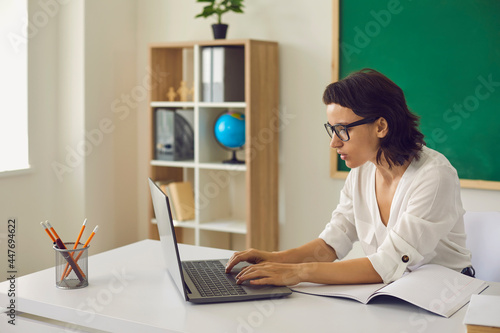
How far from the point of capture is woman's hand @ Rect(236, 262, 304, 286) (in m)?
1.50

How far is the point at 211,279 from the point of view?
62.0 inches

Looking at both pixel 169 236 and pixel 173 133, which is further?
pixel 173 133

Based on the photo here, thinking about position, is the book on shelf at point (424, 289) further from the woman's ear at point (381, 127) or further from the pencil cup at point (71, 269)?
the pencil cup at point (71, 269)

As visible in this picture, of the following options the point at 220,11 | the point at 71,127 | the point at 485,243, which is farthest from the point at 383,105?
the point at 71,127

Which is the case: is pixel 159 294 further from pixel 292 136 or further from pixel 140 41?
pixel 140 41

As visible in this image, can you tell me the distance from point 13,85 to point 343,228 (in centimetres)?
219

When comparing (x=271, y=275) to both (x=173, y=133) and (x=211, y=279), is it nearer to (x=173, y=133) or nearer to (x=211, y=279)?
(x=211, y=279)

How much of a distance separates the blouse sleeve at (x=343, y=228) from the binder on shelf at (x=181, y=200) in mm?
1678

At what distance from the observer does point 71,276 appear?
1.55 m

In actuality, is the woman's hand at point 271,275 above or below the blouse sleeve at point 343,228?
below

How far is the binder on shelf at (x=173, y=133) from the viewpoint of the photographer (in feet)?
11.4

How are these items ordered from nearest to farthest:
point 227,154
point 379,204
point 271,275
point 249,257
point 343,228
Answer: point 271,275, point 249,257, point 379,204, point 343,228, point 227,154

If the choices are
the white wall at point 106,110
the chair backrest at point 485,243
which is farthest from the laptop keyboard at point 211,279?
the white wall at point 106,110

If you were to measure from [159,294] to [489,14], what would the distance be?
2.19 meters
